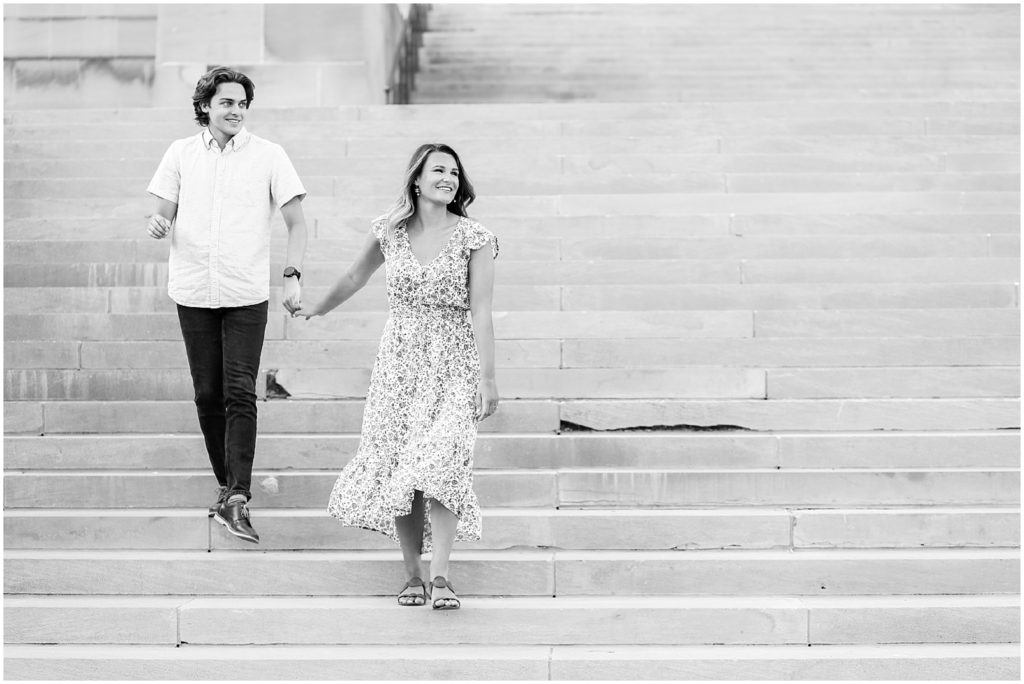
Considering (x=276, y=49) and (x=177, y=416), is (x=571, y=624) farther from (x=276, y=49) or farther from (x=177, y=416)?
(x=276, y=49)

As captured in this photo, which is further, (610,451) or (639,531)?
(610,451)

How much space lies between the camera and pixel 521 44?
1443 cm

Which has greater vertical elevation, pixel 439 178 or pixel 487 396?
pixel 439 178

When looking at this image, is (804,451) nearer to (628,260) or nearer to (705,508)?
(705,508)

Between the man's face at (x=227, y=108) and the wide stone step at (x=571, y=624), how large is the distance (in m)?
1.97

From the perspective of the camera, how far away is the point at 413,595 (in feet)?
15.7

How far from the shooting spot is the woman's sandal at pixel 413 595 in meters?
4.76

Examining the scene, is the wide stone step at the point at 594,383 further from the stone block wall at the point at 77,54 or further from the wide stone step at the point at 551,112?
the stone block wall at the point at 77,54

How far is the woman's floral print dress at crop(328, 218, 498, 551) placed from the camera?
467cm

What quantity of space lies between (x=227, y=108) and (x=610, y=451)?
228 centimetres

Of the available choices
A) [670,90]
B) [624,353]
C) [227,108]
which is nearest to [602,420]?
[624,353]

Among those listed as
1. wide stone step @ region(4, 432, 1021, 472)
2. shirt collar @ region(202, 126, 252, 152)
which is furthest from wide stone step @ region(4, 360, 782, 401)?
shirt collar @ region(202, 126, 252, 152)

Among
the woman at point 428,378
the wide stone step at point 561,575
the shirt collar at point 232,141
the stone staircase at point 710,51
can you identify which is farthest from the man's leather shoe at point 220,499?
the stone staircase at point 710,51

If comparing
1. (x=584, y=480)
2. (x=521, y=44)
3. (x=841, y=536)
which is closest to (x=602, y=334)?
(x=584, y=480)
